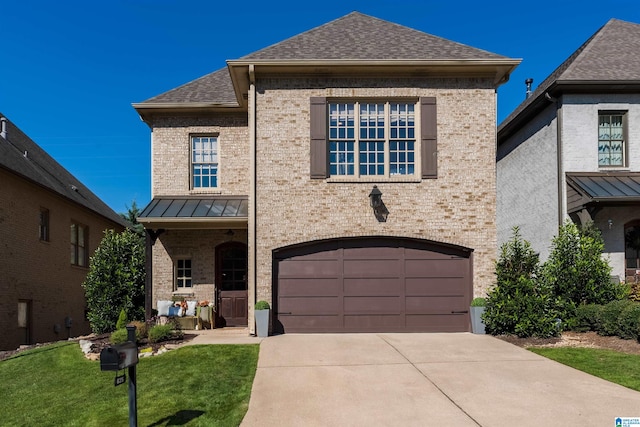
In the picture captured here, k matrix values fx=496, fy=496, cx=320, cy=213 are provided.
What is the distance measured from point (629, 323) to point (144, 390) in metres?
9.31

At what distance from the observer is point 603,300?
37.8 ft

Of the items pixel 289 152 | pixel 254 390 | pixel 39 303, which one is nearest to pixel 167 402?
pixel 254 390

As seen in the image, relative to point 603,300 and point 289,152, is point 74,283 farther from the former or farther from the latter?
point 603,300

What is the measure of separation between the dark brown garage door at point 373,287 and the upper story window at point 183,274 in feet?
11.0

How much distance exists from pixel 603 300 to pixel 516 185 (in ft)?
21.5

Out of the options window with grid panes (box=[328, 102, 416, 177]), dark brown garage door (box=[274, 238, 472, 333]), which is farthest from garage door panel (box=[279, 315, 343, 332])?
window with grid panes (box=[328, 102, 416, 177])

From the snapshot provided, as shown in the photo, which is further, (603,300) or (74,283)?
(74,283)

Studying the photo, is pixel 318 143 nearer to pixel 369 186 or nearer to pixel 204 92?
pixel 369 186

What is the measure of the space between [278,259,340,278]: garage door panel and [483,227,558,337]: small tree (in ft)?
12.4

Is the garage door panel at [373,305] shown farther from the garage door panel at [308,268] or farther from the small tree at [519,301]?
the small tree at [519,301]

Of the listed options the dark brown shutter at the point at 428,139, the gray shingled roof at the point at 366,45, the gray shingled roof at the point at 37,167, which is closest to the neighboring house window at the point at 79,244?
the gray shingled roof at the point at 37,167

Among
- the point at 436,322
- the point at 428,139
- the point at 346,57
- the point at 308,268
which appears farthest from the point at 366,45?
the point at 436,322

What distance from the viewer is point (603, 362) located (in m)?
8.70

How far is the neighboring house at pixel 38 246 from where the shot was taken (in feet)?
49.5
